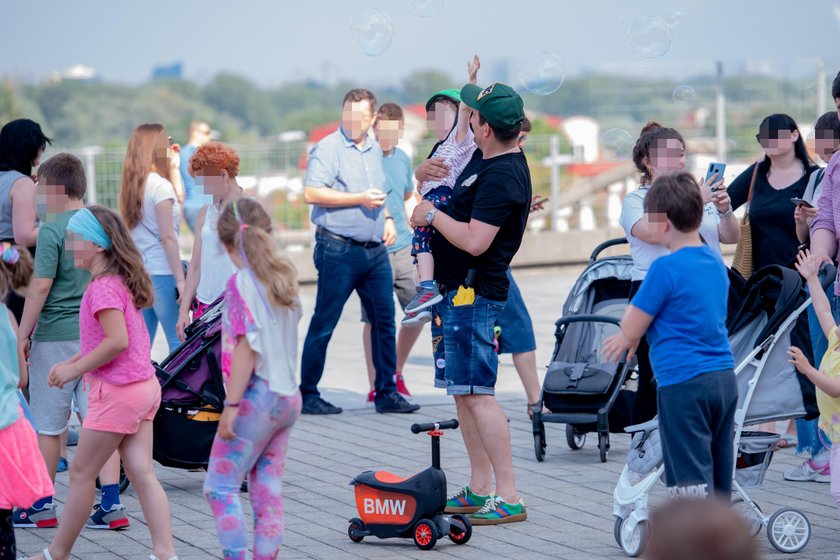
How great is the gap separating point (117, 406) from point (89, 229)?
709mm

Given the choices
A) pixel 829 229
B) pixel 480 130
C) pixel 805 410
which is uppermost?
pixel 480 130

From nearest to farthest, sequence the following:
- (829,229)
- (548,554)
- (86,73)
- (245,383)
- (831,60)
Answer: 1. (245,383)
2. (548,554)
3. (829,229)
4. (831,60)
5. (86,73)

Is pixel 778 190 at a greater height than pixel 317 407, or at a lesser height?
greater

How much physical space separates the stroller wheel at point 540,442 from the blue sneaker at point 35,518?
267cm

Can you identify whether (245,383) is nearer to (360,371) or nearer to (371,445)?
(371,445)

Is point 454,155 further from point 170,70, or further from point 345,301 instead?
point 170,70

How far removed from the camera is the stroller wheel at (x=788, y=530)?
5078 mm

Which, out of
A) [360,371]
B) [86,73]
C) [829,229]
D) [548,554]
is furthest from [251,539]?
[86,73]

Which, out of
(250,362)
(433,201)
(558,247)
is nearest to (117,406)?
(250,362)

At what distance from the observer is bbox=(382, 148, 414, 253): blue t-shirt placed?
9.07m

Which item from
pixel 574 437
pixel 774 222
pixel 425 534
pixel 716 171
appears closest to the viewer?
pixel 425 534

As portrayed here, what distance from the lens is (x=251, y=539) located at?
5.39m

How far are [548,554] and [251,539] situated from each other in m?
1.31

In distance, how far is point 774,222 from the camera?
22.5ft
